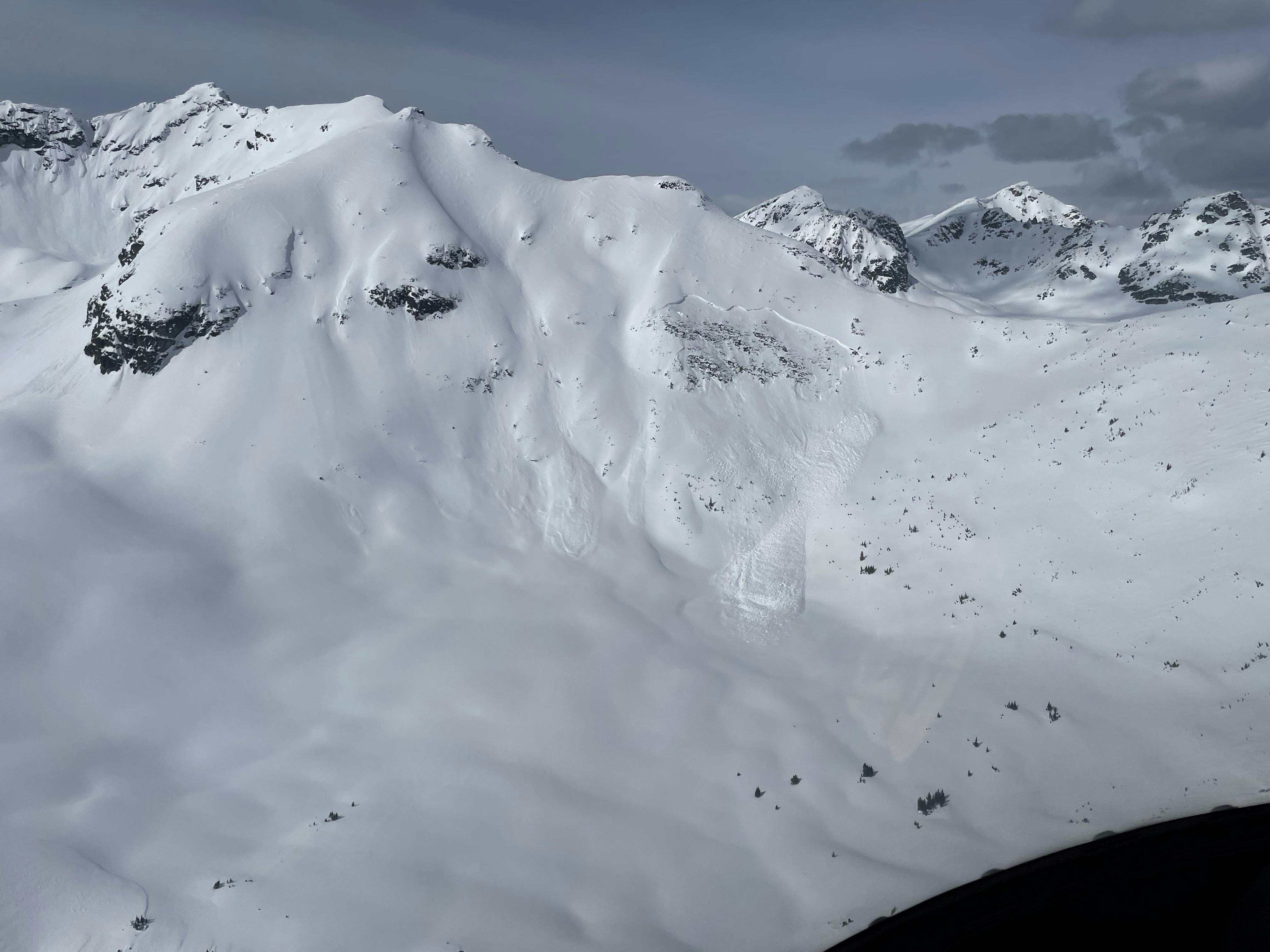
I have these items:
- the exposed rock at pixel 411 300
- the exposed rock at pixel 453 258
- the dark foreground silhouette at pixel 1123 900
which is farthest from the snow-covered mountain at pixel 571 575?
the dark foreground silhouette at pixel 1123 900

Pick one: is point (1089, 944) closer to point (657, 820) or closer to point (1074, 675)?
point (657, 820)

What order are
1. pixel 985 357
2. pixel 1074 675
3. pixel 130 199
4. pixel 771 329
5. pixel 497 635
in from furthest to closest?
pixel 130 199
pixel 771 329
pixel 985 357
pixel 497 635
pixel 1074 675

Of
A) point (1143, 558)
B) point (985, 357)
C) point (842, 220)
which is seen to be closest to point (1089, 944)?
point (1143, 558)

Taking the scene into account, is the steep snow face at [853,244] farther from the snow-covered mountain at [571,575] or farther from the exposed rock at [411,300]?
the exposed rock at [411,300]

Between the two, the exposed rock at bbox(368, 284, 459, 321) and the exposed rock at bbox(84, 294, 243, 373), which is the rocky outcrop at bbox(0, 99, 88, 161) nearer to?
the exposed rock at bbox(84, 294, 243, 373)

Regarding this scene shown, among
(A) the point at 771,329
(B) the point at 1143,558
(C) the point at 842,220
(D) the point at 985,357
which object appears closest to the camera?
(B) the point at 1143,558

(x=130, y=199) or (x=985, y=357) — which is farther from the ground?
(x=985, y=357)
